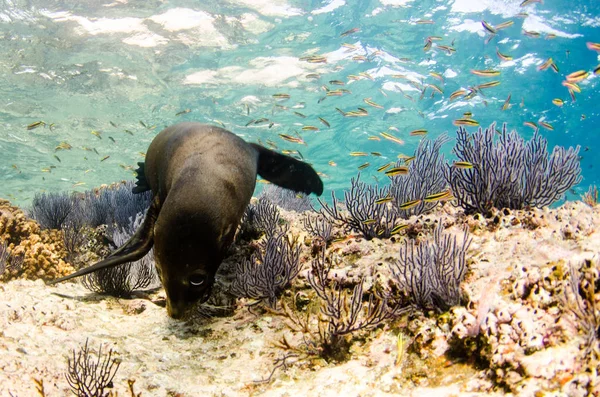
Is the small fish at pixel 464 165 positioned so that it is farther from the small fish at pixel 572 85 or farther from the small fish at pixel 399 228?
the small fish at pixel 572 85

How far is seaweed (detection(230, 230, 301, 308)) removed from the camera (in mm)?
3389

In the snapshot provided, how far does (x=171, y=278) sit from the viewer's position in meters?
2.82

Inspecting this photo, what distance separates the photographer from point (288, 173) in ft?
17.7

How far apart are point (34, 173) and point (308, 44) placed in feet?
121

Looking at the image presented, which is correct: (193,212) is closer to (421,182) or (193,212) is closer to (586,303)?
(586,303)

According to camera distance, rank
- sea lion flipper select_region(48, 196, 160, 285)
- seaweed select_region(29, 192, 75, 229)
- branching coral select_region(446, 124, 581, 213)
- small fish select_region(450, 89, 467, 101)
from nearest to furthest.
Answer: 1. sea lion flipper select_region(48, 196, 160, 285)
2. branching coral select_region(446, 124, 581, 213)
3. seaweed select_region(29, 192, 75, 229)
4. small fish select_region(450, 89, 467, 101)

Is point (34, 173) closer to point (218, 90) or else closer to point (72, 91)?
point (72, 91)

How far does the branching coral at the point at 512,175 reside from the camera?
3.86m

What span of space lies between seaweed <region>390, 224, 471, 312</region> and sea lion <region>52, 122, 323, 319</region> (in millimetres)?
1555

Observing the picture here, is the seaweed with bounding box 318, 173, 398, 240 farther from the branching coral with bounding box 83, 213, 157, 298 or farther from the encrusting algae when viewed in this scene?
the encrusting algae

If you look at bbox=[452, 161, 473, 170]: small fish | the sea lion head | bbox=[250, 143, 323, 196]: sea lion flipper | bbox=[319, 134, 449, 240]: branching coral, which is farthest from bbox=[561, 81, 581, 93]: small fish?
the sea lion head

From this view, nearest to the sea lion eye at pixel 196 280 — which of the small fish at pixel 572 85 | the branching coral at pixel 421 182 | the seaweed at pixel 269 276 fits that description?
the seaweed at pixel 269 276

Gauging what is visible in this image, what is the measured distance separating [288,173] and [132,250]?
2647 mm

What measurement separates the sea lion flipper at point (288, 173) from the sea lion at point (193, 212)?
35.4 inches
